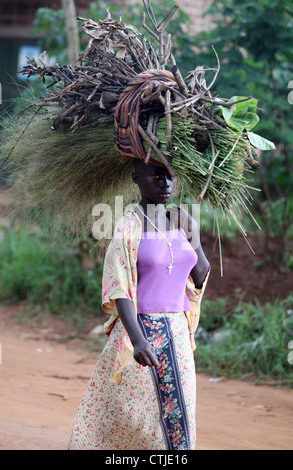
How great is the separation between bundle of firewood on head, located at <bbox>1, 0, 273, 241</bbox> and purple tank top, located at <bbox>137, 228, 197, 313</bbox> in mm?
269

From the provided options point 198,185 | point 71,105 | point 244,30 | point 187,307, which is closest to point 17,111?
point 71,105

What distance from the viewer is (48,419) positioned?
13.2 feet

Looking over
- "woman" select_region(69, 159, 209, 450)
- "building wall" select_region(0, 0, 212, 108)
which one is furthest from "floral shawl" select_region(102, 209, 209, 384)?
"building wall" select_region(0, 0, 212, 108)

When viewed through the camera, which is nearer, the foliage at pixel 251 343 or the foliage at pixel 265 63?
the foliage at pixel 251 343

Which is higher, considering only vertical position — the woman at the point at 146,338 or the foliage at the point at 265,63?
the foliage at the point at 265,63

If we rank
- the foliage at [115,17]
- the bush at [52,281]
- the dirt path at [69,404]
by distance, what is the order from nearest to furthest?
the dirt path at [69,404]
the foliage at [115,17]
the bush at [52,281]

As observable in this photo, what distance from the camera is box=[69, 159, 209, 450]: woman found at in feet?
8.65

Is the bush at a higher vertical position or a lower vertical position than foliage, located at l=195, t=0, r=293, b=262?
lower

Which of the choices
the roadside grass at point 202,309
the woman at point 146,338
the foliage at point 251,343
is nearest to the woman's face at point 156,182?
the woman at point 146,338

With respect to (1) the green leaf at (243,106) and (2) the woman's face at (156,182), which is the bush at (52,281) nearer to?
(2) the woman's face at (156,182)

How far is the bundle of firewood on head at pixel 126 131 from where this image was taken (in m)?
2.59

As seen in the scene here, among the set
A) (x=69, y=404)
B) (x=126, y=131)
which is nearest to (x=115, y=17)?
(x=69, y=404)

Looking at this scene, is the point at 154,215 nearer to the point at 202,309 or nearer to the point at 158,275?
the point at 158,275

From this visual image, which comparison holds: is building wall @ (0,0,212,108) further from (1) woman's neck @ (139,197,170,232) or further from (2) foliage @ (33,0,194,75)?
(1) woman's neck @ (139,197,170,232)
